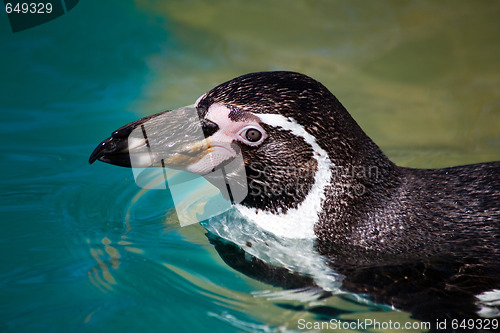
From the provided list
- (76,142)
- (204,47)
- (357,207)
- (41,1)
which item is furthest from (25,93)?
(357,207)

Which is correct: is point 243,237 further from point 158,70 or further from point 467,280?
point 158,70

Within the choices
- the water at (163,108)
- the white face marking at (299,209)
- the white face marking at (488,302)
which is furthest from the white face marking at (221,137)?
the white face marking at (488,302)

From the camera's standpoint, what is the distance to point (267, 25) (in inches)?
222

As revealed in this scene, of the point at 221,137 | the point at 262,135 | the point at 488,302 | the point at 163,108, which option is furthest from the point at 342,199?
the point at 163,108

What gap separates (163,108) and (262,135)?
2.11 meters

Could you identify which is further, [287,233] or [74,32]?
[74,32]

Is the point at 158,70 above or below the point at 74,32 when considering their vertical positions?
below

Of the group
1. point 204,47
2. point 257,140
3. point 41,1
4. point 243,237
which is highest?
point 41,1

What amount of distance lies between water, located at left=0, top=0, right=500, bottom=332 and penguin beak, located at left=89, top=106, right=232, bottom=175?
54cm

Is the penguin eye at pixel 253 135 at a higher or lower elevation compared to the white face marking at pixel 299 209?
higher

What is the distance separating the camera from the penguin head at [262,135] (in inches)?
93.0

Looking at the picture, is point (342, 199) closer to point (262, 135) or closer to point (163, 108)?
point (262, 135)

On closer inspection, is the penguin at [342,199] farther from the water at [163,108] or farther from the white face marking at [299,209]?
the water at [163,108]

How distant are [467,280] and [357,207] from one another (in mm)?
543
